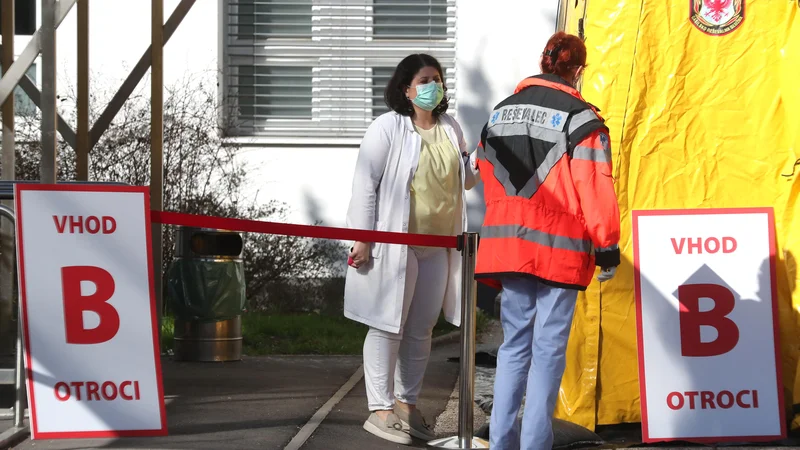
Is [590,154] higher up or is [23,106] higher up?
[23,106]

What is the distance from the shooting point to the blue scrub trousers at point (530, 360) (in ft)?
14.7

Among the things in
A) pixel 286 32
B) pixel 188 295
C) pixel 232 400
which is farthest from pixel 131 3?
pixel 232 400

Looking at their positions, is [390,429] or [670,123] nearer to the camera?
[390,429]

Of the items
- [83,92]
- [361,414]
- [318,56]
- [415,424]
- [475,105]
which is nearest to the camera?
[415,424]

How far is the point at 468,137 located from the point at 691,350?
24.6 feet

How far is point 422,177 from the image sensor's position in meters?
5.48

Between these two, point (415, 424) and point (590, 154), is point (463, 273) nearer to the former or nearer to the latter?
point (415, 424)

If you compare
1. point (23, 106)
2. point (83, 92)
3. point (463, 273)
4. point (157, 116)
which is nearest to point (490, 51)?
point (23, 106)

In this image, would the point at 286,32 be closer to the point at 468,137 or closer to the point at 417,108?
the point at 468,137

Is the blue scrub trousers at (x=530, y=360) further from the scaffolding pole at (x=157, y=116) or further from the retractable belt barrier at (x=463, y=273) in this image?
the scaffolding pole at (x=157, y=116)

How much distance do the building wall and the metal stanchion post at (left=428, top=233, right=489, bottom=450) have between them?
7.06 metres

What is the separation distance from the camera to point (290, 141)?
12492mm

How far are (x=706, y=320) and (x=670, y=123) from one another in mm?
1050

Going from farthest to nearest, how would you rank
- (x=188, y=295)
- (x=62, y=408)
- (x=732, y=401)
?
(x=188, y=295) < (x=732, y=401) < (x=62, y=408)
